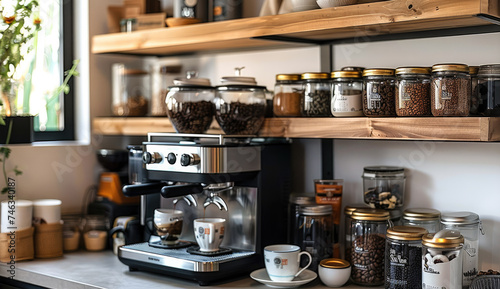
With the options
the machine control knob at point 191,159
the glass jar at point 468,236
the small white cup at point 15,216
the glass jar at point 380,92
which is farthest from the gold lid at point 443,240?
the small white cup at point 15,216

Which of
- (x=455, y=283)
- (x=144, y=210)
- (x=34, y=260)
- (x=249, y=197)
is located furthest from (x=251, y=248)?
(x=34, y=260)

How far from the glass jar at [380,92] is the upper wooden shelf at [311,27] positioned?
13cm

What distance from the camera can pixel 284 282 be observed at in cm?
182

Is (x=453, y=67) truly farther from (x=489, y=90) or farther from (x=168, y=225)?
(x=168, y=225)

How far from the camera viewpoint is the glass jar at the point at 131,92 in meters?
2.61

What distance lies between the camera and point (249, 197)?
6.63 feet

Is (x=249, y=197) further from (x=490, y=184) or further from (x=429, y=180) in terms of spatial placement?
(x=490, y=184)

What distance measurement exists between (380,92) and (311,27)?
0.27 metres

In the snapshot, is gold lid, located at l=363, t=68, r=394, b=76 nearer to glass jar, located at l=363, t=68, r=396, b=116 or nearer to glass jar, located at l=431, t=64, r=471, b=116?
glass jar, located at l=363, t=68, r=396, b=116

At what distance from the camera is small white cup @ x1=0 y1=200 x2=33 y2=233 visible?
2215 millimetres

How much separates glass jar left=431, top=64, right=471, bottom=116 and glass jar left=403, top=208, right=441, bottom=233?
1.09 feet

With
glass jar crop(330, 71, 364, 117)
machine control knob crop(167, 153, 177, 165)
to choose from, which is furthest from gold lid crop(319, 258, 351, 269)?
machine control knob crop(167, 153, 177, 165)

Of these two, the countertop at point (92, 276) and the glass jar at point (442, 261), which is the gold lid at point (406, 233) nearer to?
the glass jar at point (442, 261)

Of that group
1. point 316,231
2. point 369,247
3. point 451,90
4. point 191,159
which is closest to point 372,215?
point 369,247
